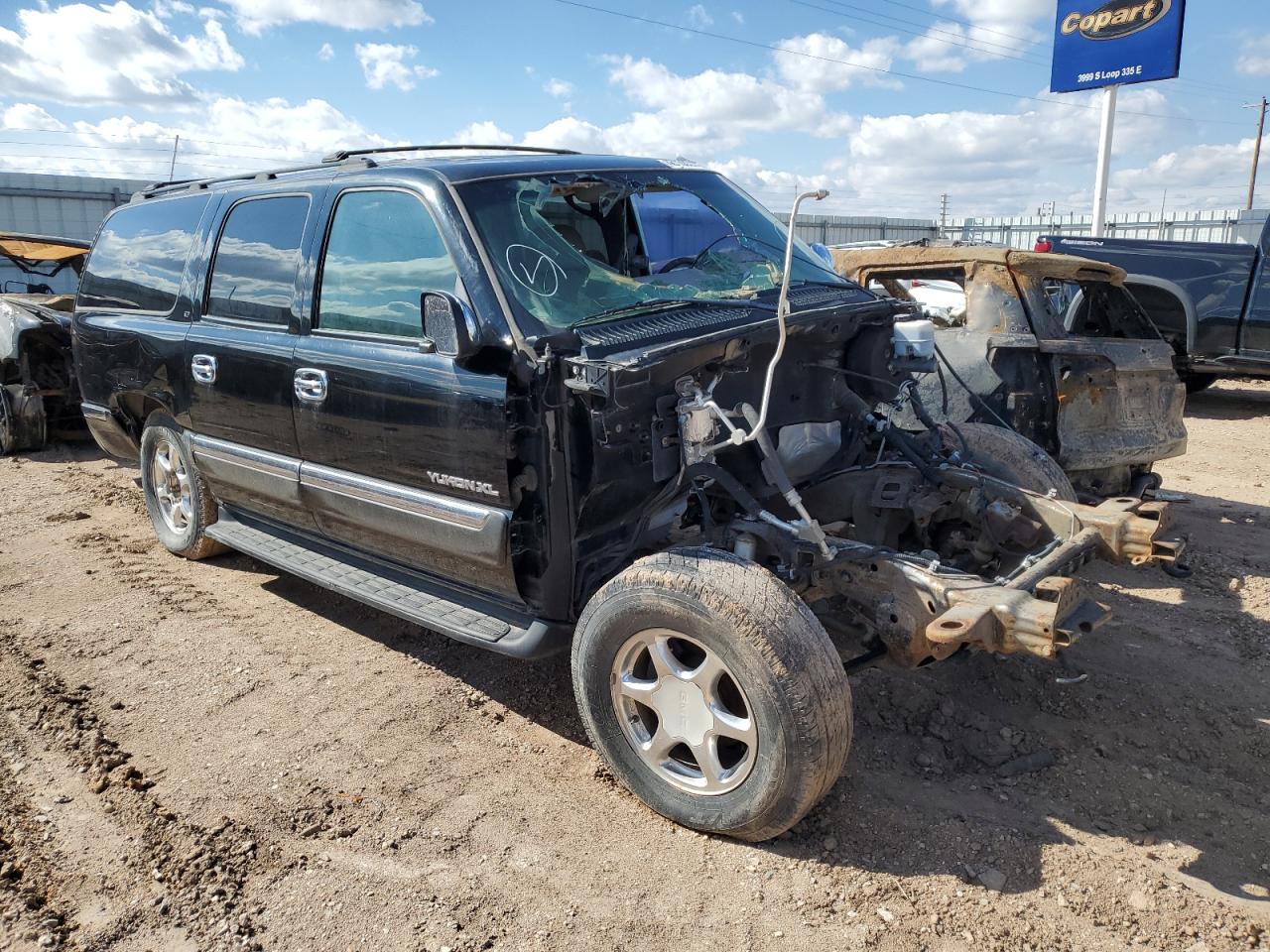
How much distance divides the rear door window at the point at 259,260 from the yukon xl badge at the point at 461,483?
1.18 meters

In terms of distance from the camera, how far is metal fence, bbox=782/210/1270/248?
2027 centimetres

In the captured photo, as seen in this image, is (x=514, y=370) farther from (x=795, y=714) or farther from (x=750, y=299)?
(x=795, y=714)

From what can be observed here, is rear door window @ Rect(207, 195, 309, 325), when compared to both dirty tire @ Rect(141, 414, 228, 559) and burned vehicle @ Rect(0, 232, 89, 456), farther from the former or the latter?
burned vehicle @ Rect(0, 232, 89, 456)

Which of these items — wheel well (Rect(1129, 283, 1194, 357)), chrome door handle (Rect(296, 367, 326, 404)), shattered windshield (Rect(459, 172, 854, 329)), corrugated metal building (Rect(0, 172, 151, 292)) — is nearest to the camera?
shattered windshield (Rect(459, 172, 854, 329))

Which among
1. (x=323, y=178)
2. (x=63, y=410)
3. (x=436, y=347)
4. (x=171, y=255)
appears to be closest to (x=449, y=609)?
(x=436, y=347)

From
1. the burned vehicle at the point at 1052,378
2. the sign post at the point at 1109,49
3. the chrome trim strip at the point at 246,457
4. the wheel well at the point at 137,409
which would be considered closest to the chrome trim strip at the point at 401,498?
the chrome trim strip at the point at 246,457

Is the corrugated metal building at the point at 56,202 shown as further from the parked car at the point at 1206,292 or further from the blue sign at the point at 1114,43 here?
the blue sign at the point at 1114,43

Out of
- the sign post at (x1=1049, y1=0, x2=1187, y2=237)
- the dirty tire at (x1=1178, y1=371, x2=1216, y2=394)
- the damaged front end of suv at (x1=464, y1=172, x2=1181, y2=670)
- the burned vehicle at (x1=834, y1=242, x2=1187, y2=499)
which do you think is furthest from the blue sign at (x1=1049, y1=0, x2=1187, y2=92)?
the damaged front end of suv at (x1=464, y1=172, x2=1181, y2=670)

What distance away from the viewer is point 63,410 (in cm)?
898

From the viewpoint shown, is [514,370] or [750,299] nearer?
[514,370]

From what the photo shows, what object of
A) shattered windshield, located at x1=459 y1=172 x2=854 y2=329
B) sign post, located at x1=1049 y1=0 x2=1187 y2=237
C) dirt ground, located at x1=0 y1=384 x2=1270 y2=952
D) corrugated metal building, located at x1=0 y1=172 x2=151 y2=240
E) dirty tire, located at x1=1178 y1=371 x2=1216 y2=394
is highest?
sign post, located at x1=1049 y1=0 x2=1187 y2=237

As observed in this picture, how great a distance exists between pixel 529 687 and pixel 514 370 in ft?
5.11

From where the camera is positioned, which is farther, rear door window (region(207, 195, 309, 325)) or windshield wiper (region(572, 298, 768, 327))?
rear door window (region(207, 195, 309, 325))

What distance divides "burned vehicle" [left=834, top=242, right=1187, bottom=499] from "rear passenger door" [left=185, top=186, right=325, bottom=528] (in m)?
3.29
